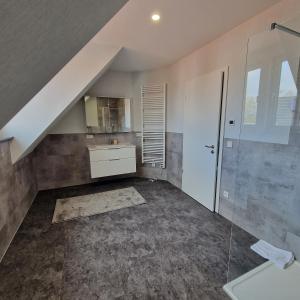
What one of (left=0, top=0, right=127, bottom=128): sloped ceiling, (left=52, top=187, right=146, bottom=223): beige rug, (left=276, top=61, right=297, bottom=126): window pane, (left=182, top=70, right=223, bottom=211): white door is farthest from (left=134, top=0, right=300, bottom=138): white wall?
(left=0, top=0, right=127, bottom=128): sloped ceiling

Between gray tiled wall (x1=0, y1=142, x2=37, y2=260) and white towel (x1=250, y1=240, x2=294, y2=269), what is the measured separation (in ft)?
8.76

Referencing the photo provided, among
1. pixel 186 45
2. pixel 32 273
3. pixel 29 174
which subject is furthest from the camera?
pixel 29 174

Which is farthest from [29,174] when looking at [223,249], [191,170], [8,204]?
[223,249]

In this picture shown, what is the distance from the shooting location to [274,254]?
1.84 m

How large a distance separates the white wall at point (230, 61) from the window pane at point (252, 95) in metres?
0.10

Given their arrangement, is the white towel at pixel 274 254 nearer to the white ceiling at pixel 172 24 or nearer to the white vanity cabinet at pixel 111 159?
the white ceiling at pixel 172 24

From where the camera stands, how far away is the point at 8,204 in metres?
2.14

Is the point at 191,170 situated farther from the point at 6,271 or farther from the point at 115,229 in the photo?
the point at 6,271

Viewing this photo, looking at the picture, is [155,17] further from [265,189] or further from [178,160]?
[178,160]

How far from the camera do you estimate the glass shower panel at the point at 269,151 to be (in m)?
1.79

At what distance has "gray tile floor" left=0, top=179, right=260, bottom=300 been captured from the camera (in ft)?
4.95

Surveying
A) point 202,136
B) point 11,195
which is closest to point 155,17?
point 202,136

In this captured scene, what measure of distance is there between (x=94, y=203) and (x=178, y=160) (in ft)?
5.82

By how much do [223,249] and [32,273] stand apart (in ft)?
6.24
